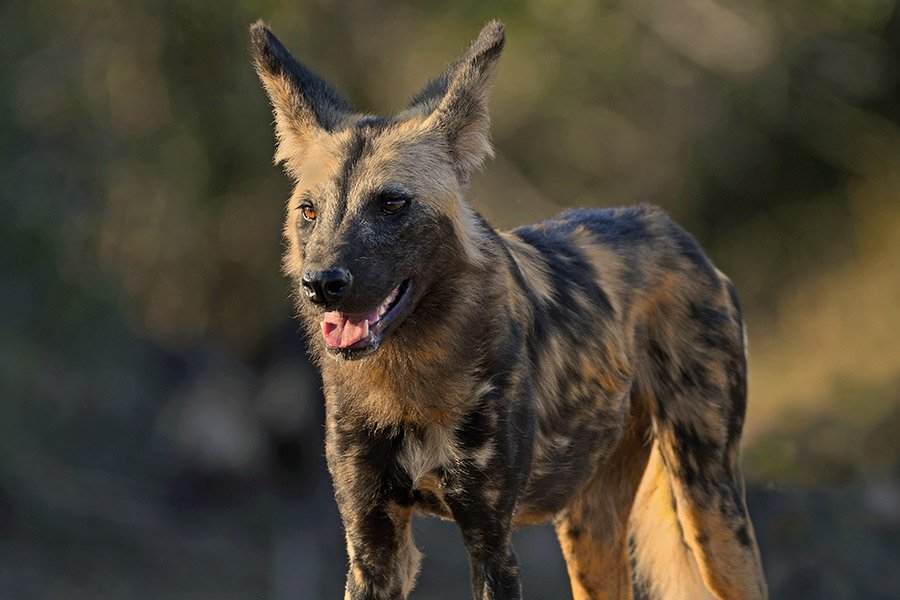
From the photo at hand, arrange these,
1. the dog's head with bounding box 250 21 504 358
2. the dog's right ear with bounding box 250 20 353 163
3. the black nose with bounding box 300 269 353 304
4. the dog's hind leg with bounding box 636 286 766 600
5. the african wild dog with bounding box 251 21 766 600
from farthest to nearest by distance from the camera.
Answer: the dog's hind leg with bounding box 636 286 766 600 → the dog's right ear with bounding box 250 20 353 163 → the african wild dog with bounding box 251 21 766 600 → the dog's head with bounding box 250 21 504 358 → the black nose with bounding box 300 269 353 304

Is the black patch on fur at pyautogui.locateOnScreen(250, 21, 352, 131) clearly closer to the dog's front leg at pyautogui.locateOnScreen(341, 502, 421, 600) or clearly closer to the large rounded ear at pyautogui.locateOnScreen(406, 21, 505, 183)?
the large rounded ear at pyautogui.locateOnScreen(406, 21, 505, 183)

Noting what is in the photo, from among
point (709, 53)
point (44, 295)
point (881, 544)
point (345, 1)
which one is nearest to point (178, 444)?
point (44, 295)

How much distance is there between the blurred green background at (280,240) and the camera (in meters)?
9.62

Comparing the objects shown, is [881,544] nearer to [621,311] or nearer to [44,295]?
[621,311]

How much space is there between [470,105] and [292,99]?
497 mm

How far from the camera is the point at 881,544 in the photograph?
26.8 ft

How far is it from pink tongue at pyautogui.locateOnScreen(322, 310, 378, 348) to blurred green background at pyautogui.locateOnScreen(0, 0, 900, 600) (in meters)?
5.20

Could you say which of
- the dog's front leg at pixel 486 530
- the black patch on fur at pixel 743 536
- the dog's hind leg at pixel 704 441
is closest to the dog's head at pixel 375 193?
the dog's front leg at pixel 486 530

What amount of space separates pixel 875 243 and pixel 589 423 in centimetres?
678

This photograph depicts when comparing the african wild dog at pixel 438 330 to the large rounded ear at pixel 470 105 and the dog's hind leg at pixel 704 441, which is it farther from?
the dog's hind leg at pixel 704 441

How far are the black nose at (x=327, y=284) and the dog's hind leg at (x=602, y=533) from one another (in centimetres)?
157

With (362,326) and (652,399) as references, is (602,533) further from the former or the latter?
(362,326)

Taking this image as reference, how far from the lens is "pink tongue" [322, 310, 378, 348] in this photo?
3479mm

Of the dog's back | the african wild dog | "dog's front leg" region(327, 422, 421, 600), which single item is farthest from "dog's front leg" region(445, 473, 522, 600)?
the dog's back
